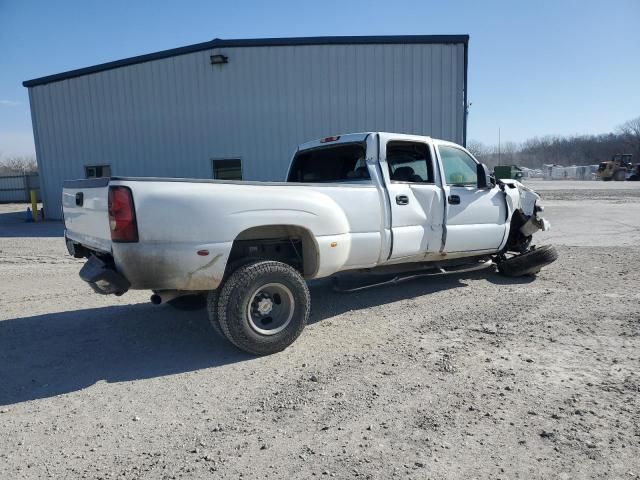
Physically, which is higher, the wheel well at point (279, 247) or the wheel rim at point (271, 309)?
the wheel well at point (279, 247)

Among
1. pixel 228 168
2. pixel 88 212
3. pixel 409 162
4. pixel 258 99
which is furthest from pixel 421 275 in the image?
pixel 228 168

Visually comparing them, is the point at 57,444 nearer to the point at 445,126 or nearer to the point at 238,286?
the point at 238,286

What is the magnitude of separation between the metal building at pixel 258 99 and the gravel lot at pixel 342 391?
9.73 metres

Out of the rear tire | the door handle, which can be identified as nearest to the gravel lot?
the rear tire

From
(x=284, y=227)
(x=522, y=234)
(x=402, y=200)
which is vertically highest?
(x=402, y=200)

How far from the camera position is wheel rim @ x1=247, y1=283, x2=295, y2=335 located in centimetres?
394

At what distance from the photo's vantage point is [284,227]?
4.16 m

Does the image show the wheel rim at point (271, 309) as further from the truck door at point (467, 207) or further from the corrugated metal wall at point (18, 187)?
the corrugated metal wall at point (18, 187)

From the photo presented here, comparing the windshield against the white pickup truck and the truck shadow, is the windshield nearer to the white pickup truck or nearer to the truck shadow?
the white pickup truck

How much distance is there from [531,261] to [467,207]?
1.50 meters

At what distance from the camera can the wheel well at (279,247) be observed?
13.4 feet

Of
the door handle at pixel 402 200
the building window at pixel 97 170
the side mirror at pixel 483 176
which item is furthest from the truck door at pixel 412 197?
the building window at pixel 97 170

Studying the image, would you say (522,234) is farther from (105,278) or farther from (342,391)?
(105,278)

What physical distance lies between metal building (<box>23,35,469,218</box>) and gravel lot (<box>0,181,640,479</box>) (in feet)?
31.9
